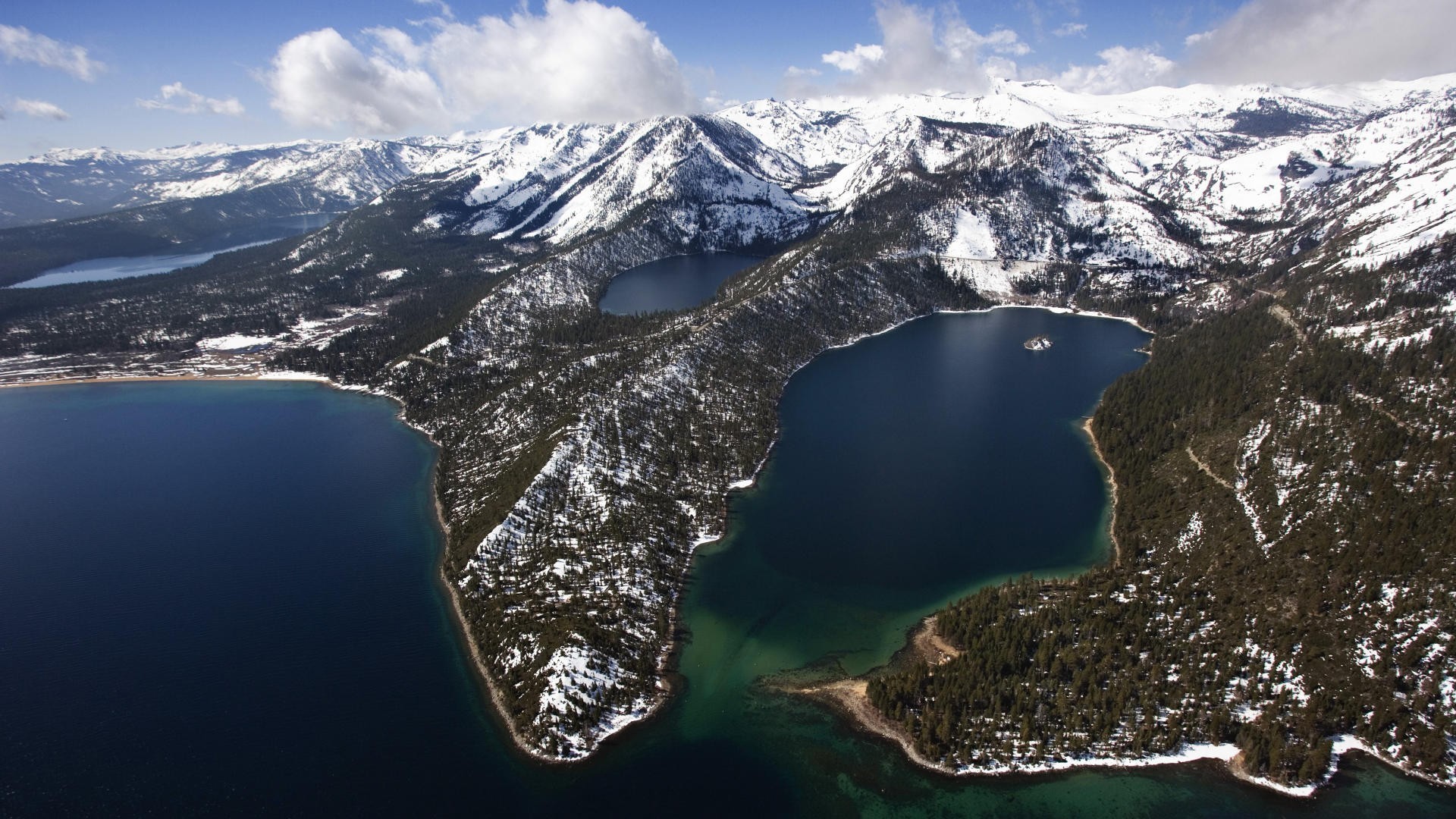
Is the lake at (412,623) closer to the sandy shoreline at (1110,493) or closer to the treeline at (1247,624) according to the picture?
the sandy shoreline at (1110,493)

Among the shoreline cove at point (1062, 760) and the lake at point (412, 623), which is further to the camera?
the lake at point (412, 623)

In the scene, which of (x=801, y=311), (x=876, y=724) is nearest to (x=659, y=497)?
(x=876, y=724)

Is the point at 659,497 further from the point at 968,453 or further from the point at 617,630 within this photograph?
the point at 968,453

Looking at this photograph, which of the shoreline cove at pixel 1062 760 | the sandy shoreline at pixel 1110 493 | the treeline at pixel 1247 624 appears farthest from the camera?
the sandy shoreline at pixel 1110 493

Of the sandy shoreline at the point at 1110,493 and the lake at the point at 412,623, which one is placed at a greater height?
the sandy shoreline at the point at 1110,493

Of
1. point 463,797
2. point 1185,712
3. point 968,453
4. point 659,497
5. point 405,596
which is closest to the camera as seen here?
point 463,797

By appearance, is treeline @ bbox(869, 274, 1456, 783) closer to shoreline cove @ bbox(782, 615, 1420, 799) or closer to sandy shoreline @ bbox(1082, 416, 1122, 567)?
shoreline cove @ bbox(782, 615, 1420, 799)

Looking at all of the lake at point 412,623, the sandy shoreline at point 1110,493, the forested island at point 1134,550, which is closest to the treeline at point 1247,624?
the forested island at point 1134,550

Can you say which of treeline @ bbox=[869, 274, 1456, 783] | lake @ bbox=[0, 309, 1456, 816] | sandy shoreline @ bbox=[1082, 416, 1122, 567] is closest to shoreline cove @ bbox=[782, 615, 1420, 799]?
treeline @ bbox=[869, 274, 1456, 783]

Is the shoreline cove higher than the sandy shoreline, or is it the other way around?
the sandy shoreline
